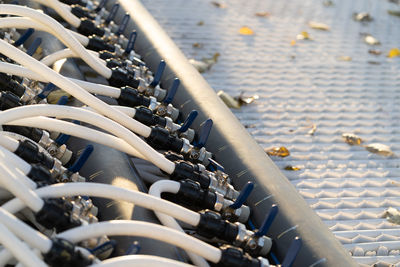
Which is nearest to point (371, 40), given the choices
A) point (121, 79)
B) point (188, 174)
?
point (121, 79)

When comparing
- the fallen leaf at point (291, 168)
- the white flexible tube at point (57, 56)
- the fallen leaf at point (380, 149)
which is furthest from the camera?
the fallen leaf at point (380, 149)

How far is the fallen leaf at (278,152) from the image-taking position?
5.87 feet

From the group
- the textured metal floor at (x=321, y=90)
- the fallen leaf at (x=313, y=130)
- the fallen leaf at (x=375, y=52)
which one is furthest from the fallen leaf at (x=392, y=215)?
the fallen leaf at (x=375, y=52)

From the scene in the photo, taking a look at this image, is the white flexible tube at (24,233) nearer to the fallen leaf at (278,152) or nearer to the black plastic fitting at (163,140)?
the black plastic fitting at (163,140)

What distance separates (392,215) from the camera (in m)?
1.58

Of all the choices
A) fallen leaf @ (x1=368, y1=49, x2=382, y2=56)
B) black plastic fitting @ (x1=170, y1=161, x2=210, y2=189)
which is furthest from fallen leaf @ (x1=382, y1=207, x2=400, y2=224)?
fallen leaf @ (x1=368, y1=49, x2=382, y2=56)

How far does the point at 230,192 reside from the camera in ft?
4.08

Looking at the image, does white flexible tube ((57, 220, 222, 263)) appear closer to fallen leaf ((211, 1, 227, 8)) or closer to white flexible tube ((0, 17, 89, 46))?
A: white flexible tube ((0, 17, 89, 46))

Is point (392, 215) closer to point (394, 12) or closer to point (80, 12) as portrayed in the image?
point (80, 12)

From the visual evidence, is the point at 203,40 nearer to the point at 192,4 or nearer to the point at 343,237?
the point at 192,4

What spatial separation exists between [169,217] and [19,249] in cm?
30

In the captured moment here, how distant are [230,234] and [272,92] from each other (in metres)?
1.11

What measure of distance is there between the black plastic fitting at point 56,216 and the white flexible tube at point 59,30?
20.7 inches

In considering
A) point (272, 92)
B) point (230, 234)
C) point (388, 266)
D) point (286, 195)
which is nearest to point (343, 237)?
point (388, 266)
